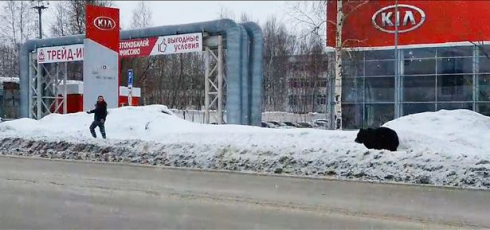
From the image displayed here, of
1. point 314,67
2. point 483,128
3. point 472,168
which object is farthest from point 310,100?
point 472,168

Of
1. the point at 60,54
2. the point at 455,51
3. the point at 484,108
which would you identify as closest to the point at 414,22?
the point at 455,51

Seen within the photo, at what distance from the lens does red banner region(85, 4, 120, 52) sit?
25.1m

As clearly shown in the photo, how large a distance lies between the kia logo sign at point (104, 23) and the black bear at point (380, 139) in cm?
1421

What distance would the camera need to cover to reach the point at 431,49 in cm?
3481

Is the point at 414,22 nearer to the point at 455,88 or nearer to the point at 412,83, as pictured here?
the point at 412,83

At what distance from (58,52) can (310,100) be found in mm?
28137

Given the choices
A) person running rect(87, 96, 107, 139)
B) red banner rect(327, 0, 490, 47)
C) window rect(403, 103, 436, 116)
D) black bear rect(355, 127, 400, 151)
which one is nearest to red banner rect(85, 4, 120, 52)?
person running rect(87, 96, 107, 139)

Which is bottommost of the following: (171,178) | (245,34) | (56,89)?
(171,178)

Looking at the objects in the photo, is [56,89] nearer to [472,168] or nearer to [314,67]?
[314,67]

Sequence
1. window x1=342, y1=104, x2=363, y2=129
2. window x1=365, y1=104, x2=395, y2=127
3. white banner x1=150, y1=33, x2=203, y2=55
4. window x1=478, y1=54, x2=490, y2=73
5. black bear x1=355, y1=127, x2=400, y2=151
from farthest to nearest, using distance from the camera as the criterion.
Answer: window x1=342, y1=104, x2=363, y2=129, window x1=365, y1=104, x2=395, y2=127, window x1=478, y1=54, x2=490, y2=73, white banner x1=150, y1=33, x2=203, y2=55, black bear x1=355, y1=127, x2=400, y2=151

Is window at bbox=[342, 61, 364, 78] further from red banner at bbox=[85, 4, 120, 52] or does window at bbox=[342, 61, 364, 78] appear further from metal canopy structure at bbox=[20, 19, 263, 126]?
red banner at bbox=[85, 4, 120, 52]

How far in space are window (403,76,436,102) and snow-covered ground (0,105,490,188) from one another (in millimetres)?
16191

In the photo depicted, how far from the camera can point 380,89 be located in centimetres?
3631

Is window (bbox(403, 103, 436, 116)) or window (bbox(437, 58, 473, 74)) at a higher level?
window (bbox(437, 58, 473, 74))
